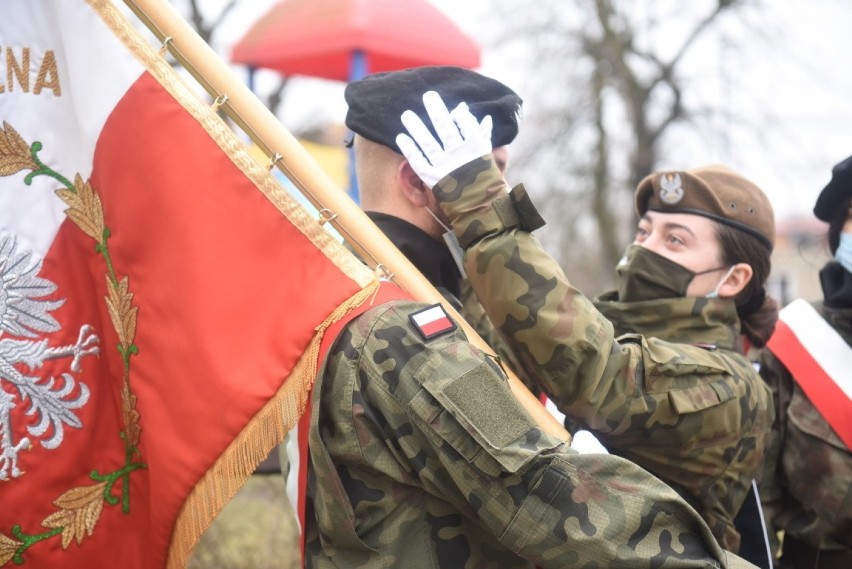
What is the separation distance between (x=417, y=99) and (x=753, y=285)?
48.9 inches

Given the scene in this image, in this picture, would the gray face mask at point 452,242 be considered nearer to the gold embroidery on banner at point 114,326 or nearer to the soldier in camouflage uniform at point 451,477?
the soldier in camouflage uniform at point 451,477

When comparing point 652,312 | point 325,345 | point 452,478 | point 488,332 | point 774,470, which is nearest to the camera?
point 452,478

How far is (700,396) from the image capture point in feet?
7.44

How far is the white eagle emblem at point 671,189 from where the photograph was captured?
2660 millimetres

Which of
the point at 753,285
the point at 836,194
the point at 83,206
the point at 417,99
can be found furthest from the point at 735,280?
the point at 83,206

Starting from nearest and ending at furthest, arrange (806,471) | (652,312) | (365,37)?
(652,312) < (806,471) < (365,37)

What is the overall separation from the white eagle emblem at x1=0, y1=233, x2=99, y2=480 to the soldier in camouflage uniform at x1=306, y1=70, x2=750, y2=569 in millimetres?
679

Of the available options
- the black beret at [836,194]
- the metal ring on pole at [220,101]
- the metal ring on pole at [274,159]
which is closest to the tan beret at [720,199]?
the black beret at [836,194]

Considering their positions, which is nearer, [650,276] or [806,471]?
[650,276]

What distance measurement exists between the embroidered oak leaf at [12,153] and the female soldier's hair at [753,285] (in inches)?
73.4

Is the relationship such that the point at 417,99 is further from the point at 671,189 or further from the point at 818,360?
the point at 818,360

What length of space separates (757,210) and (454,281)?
1.00m

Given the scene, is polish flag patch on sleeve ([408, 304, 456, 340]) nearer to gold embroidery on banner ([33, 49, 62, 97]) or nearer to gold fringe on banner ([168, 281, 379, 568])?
gold fringe on banner ([168, 281, 379, 568])

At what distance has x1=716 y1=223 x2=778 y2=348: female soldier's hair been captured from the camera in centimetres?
261
